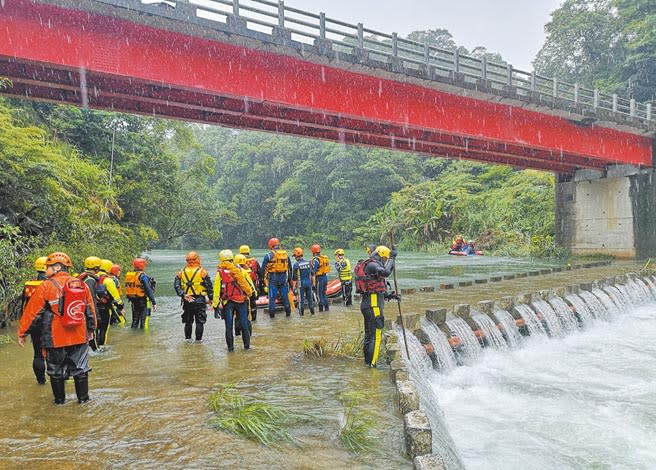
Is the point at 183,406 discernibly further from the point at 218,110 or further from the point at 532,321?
the point at 218,110

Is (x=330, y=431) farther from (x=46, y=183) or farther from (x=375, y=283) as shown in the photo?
(x=46, y=183)

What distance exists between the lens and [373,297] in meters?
7.68

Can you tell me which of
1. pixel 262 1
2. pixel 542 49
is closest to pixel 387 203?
pixel 542 49

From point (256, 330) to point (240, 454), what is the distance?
5.98 meters

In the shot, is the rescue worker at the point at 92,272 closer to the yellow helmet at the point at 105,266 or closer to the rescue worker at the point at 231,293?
the yellow helmet at the point at 105,266

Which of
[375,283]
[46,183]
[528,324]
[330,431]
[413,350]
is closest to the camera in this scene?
[330,431]

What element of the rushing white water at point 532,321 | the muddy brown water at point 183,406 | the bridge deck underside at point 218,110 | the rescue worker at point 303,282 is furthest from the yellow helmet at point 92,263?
the rushing white water at point 532,321

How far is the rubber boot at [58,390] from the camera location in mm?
5868

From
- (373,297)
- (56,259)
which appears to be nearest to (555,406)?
(373,297)

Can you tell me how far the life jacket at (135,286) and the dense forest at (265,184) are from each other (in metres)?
2.17

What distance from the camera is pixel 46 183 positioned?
472 inches

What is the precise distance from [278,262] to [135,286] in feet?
10.2

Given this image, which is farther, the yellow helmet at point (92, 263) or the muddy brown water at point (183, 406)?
the yellow helmet at point (92, 263)

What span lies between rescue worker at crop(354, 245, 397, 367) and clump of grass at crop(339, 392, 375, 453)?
1789 millimetres
